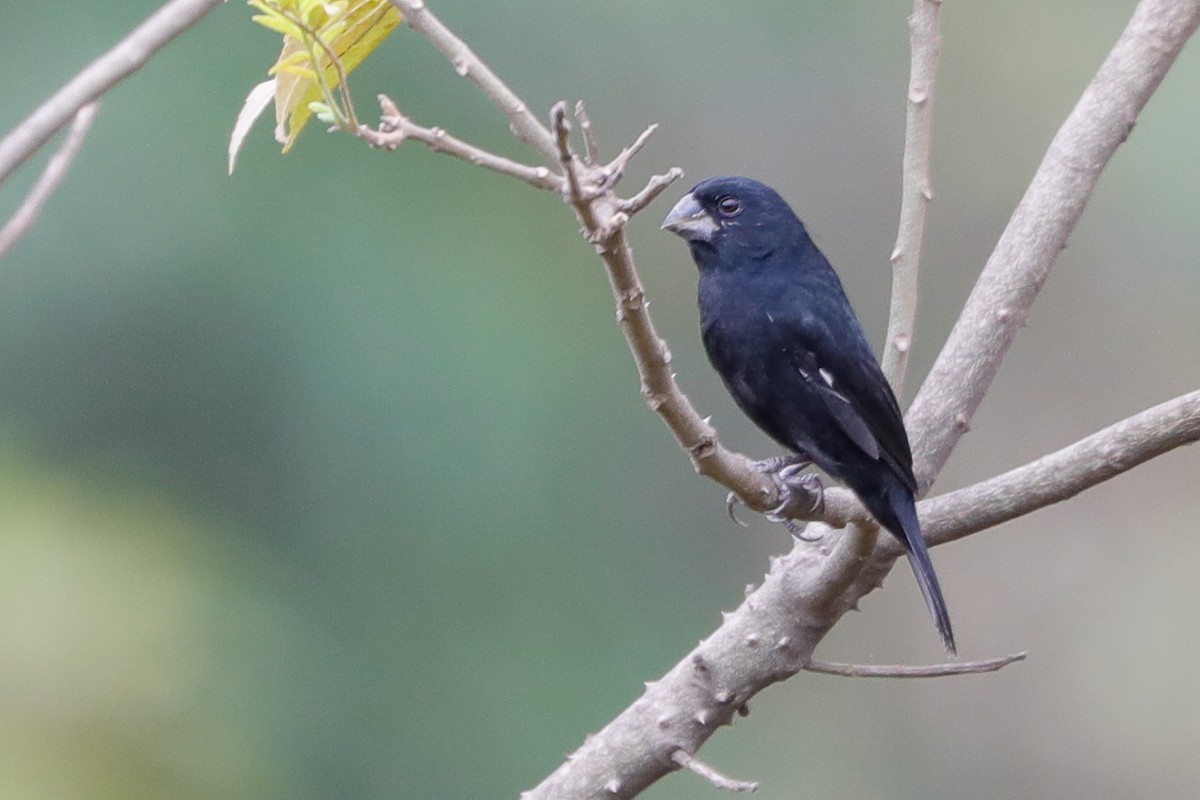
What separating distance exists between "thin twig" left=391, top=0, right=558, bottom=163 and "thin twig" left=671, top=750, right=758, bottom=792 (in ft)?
2.97

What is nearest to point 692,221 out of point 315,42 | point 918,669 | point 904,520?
point 904,520

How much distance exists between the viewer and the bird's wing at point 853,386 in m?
2.50

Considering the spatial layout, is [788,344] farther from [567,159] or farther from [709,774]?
[567,159]

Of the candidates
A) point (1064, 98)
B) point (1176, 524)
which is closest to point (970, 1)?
point (1064, 98)

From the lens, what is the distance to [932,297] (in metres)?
5.77

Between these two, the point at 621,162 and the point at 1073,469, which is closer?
the point at 621,162

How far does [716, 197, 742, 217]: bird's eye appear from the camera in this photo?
112 inches

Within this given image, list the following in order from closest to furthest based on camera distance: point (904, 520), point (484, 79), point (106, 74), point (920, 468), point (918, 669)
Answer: point (106, 74) < point (484, 79) < point (918, 669) < point (904, 520) < point (920, 468)

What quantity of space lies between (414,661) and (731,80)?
97.1 inches

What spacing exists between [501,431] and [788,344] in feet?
8.99

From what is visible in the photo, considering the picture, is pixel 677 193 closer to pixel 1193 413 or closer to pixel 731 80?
pixel 731 80

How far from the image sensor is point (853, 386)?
8.57 feet

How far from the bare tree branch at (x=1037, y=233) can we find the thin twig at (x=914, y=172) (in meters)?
0.08

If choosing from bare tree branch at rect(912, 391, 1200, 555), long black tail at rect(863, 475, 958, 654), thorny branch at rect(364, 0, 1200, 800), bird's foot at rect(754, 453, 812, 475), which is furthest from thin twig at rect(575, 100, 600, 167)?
bird's foot at rect(754, 453, 812, 475)
